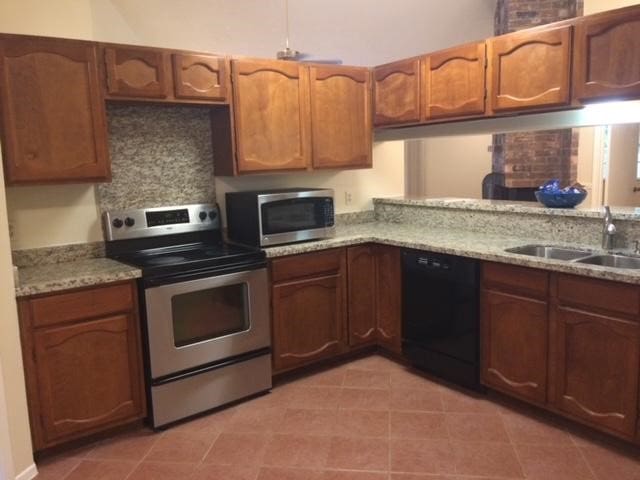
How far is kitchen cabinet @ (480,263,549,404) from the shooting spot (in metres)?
2.64

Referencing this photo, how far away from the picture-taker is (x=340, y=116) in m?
3.64

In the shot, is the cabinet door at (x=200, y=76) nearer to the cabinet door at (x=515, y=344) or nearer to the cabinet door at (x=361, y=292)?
the cabinet door at (x=361, y=292)

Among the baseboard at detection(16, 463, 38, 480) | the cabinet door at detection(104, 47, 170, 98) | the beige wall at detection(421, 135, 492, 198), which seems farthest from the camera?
the beige wall at detection(421, 135, 492, 198)

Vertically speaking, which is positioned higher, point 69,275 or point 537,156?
point 537,156

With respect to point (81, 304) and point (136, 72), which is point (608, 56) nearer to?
point (136, 72)

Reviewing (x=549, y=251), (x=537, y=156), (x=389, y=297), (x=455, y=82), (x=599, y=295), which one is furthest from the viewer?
(x=537, y=156)

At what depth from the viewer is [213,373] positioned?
2.91 meters

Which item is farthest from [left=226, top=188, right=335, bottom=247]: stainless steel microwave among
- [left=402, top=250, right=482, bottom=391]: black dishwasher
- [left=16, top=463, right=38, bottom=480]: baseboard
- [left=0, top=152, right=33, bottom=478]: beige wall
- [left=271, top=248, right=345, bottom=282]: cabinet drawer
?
[left=16, top=463, right=38, bottom=480]: baseboard

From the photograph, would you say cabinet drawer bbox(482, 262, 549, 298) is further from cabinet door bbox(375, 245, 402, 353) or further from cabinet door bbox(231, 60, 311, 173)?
cabinet door bbox(231, 60, 311, 173)

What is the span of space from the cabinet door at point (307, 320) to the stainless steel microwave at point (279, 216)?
306 mm

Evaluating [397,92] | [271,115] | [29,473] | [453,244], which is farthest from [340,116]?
[29,473]

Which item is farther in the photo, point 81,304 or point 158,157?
point 158,157

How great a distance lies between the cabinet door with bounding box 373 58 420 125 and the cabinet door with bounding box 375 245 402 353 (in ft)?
3.11

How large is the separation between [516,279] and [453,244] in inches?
19.5
